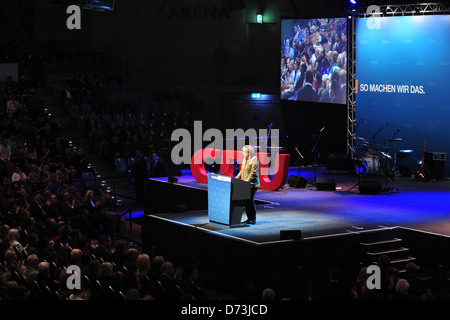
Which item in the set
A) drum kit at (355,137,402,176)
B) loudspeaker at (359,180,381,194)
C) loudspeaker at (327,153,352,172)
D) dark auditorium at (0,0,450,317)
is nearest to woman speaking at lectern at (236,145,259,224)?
dark auditorium at (0,0,450,317)

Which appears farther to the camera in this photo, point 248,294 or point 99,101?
point 99,101

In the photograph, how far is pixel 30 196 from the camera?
15.4 meters

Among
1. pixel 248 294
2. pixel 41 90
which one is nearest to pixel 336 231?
pixel 248 294

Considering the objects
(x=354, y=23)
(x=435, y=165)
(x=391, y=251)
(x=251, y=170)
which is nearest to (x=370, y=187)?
(x=435, y=165)

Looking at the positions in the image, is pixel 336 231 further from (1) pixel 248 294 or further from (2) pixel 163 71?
(2) pixel 163 71

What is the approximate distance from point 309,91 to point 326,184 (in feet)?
15.4

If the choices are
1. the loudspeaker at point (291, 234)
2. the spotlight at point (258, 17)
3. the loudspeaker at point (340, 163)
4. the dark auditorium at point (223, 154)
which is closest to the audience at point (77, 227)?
the dark auditorium at point (223, 154)

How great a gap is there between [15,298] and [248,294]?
2573 mm

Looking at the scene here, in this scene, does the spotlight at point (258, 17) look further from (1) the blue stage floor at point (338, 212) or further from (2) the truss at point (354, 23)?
(1) the blue stage floor at point (338, 212)

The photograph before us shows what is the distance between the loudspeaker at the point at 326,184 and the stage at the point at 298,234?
692 mm

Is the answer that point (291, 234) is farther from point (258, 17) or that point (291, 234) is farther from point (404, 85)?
point (258, 17)

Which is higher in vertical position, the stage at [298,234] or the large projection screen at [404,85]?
the large projection screen at [404,85]

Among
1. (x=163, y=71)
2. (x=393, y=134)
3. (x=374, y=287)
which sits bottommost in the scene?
(x=374, y=287)

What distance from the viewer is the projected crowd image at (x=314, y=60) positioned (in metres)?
19.5
